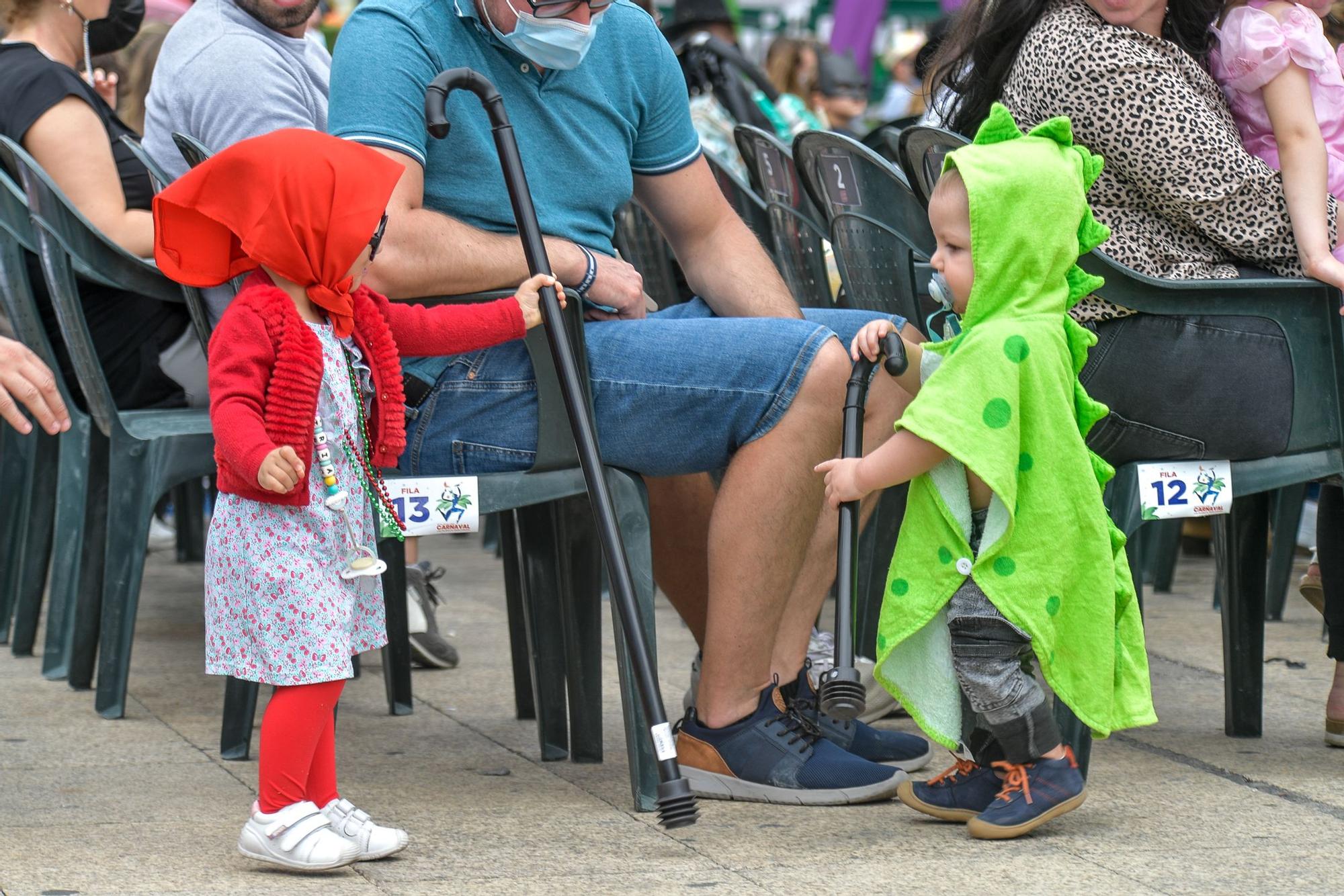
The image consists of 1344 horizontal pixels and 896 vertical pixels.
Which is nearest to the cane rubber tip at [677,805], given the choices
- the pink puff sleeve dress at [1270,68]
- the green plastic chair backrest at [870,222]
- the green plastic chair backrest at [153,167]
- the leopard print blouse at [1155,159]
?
the leopard print blouse at [1155,159]

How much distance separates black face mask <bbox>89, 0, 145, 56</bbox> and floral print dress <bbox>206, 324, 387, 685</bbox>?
2.55m

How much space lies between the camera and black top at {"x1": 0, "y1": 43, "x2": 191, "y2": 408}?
400cm

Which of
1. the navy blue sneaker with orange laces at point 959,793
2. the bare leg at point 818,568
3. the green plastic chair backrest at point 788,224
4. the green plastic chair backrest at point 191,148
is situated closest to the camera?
the navy blue sneaker with orange laces at point 959,793

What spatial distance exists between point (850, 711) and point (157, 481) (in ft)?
5.78

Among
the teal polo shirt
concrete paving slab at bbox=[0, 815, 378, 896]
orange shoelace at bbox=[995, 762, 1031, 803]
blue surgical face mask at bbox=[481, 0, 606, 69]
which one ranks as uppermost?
blue surgical face mask at bbox=[481, 0, 606, 69]

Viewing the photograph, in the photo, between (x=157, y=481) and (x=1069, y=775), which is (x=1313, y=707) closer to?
(x=1069, y=775)

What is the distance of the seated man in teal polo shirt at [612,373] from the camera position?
2.99 meters

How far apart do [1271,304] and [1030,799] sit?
100 centimetres

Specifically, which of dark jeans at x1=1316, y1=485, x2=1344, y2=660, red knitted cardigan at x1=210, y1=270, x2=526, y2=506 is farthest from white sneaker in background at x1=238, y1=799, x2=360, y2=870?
dark jeans at x1=1316, y1=485, x2=1344, y2=660

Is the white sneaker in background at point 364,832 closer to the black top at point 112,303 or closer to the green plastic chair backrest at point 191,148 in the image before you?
the green plastic chair backrest at point 191,148

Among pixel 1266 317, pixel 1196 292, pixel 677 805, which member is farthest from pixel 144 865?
pixel 1266 317

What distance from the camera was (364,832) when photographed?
8.73 ft

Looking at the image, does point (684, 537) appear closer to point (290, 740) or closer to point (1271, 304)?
point (290, 740)

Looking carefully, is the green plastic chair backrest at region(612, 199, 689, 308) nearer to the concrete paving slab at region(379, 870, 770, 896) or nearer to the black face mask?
the black face mask
